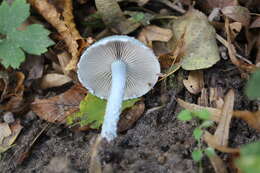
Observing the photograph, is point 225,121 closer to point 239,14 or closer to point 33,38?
point 239,14

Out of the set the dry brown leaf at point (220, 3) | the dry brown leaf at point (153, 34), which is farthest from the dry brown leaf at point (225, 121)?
the dry brown leaf at point (220, 3)

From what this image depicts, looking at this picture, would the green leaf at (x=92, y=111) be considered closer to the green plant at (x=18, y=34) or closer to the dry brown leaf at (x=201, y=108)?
the dry brown leaf at (x=201, y=108)

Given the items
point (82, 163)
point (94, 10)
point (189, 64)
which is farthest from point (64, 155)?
point (94, 10)

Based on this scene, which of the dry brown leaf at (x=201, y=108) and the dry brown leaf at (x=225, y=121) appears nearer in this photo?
the dry brown leaf at (x=225, y=121)

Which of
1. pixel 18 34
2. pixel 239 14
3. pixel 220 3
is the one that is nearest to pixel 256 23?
pixel 239 14

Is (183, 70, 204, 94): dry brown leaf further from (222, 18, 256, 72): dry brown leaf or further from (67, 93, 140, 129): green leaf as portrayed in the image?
(67, 93, 140, 129): green leaf

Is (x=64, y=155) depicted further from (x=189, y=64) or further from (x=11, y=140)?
(x=189, y=64)

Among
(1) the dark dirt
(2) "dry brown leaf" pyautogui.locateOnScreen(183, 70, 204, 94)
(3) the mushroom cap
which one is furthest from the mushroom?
(2) "dry brown leaf" pyautogui.locateOnScreen(183, 70, 204, 94)
